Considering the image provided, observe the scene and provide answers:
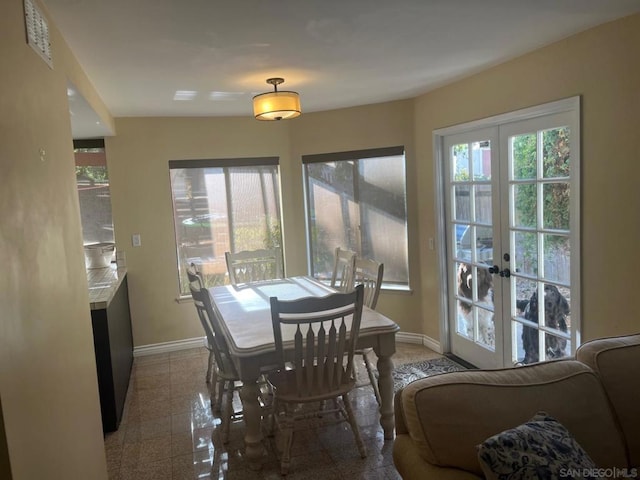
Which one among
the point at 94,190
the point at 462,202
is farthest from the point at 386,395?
the point at 94,190

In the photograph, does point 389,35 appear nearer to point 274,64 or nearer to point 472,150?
point 274,64

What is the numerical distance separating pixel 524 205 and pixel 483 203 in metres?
0.44

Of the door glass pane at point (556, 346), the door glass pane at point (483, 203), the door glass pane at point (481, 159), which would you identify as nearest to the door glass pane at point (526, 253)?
the door glass pane at point (483, 203)

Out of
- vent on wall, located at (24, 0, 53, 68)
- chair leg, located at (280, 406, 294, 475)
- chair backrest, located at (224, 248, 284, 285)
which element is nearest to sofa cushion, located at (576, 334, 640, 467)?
chair leg, located at (280, 406, 294, 475)

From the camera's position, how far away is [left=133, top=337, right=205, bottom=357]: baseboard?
15.8 feet

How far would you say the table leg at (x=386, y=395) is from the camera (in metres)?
2.96

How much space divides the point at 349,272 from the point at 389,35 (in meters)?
1.88

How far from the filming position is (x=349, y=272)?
3.86 m

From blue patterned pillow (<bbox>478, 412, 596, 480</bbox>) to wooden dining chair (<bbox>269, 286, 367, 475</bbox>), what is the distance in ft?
3.95

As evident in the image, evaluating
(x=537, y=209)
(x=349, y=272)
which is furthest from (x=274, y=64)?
(x=537, y=209)

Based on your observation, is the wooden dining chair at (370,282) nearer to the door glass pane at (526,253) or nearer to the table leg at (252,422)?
the table leg at (252,422)

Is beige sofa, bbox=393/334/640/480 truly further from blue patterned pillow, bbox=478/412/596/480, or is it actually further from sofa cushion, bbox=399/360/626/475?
blue patterned pillow, bbox=478/412/596/480

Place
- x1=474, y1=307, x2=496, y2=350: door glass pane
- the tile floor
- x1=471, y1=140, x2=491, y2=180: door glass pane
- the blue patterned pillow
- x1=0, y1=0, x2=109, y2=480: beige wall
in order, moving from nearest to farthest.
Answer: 1. x1=0, y1=0, x2=109, y2=480: beige wall
2. the blue patterned pillow
3. the tile floor
4. x1=471, y1=140, x2=491, y2=180: door glass pane
5. x1=474, y1=307, x2=496, y2=350: door glass pane

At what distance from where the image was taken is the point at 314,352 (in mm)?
2670
